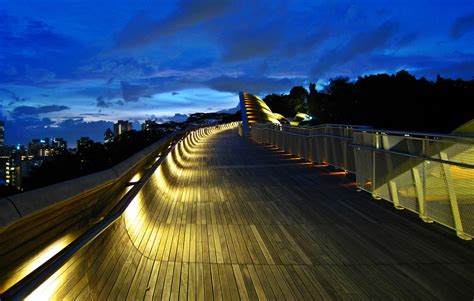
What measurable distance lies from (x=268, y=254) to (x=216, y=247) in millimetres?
688

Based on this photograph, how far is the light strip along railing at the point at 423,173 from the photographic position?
198 inches

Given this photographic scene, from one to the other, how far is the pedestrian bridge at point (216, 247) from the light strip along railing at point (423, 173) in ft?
0.37

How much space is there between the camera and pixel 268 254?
4.68m

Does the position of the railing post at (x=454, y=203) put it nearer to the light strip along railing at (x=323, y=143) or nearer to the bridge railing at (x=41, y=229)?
the light strip along railing at (x=323, y=143)

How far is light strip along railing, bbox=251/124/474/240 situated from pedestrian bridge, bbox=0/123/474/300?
0.37 ft

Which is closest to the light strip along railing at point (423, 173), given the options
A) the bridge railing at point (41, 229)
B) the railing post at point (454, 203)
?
the railing post at point (454, 203)

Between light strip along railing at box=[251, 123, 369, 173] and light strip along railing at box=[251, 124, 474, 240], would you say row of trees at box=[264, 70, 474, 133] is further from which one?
light strip along railing at box=[251, 124, 474, 240]

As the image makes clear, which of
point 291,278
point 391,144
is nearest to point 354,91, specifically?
point 391,144

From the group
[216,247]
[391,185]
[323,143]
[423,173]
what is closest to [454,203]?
[423,173]

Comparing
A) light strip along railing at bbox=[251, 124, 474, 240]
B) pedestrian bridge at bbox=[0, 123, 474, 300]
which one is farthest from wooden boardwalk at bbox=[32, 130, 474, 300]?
light strip along railing at bbox=[251, 124, 474, 240]

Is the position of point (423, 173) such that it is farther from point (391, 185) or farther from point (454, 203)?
point (391, 185)

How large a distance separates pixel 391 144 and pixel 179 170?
7551 millimetres

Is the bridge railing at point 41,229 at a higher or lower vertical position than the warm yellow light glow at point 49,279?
higher

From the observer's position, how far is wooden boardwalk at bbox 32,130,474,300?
354 centimetres
